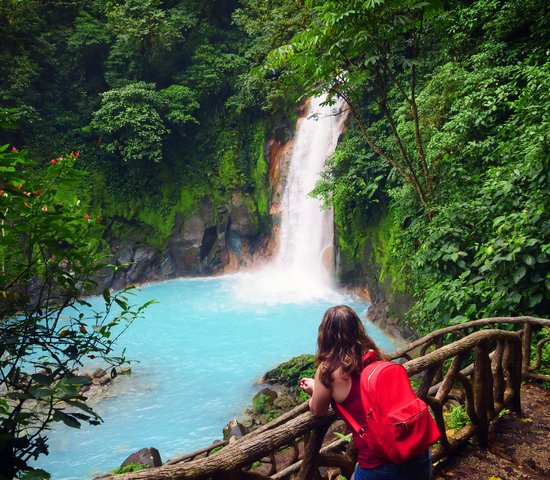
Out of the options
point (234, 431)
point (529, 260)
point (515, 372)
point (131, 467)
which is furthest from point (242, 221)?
point (515, 372)

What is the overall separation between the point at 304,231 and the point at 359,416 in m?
13.8

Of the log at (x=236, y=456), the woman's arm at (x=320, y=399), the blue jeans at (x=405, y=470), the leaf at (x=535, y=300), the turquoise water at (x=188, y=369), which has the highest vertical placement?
the woman's arm at (x=320, y=399)

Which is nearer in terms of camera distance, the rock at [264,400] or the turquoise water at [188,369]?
the turquoise water at [188,369]

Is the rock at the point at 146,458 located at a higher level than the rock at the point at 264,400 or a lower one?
higher

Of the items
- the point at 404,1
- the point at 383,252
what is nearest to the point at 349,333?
the point at 404,1

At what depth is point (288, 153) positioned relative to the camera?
15.8 meters

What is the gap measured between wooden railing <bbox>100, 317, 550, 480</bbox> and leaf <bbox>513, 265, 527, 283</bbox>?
0.60 m

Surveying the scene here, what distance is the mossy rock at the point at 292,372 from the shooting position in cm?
840

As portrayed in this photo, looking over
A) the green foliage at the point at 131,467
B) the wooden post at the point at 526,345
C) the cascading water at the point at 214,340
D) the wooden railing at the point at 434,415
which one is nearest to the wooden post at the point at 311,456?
the wooden railing at the point at 434,415

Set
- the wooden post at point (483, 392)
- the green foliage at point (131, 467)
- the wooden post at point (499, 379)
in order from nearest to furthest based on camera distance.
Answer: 1. the wooden post at point (483, 392)
2. the wooden post at point (499, 379)
3. the green foliage at point (131, 467)

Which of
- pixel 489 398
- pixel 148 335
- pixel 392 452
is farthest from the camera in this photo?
pixel 148 335

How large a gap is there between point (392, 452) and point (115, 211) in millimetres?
16865

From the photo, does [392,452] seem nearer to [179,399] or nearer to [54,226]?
[54,226]

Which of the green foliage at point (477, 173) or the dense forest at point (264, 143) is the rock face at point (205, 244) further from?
the green foliage at point (477, 173)
